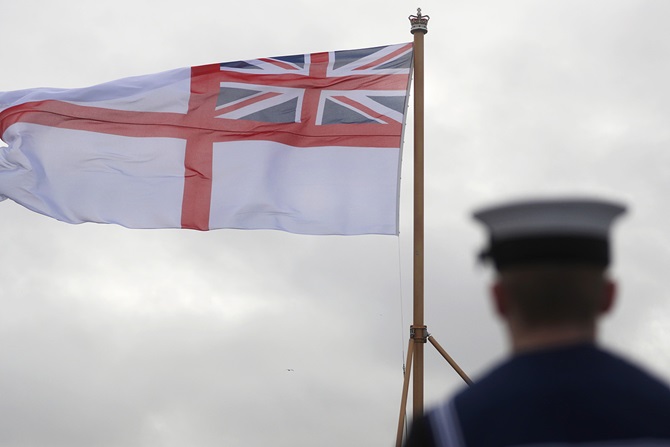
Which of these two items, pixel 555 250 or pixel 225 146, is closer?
pixel 555 250

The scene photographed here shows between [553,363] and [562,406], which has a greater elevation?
[553,363]

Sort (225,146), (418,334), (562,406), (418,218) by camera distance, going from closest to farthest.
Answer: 1. (562,406)
2. (418,334)
3. (418,218)
4. (225,146)

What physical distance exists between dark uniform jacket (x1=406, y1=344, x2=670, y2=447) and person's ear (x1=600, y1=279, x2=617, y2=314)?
0.43 ft

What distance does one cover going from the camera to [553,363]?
3576mm

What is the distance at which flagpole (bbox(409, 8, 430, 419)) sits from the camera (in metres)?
15.2

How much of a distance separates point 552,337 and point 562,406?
0.71 feet

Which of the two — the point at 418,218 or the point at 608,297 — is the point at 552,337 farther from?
the point at 418,218

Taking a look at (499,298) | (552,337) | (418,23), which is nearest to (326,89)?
(418,23)

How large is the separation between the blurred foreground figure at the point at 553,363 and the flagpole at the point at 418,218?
10680mm

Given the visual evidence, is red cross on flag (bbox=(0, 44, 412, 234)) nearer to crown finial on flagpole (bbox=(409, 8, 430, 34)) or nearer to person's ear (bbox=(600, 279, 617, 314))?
crown finial on flagpole (bbox=(409, 8, 430, 34))

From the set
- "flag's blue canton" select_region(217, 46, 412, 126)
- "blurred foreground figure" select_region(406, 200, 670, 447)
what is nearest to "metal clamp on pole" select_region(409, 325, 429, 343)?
"flag's blue canton" select_region(217, 46, 412, 126)

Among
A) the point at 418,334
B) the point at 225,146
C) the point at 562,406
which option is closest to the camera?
the point at 562,406

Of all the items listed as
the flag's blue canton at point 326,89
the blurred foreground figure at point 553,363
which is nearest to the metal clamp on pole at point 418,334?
the flag's blue canton at point 326,89

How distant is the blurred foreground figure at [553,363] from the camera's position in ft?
11.5
